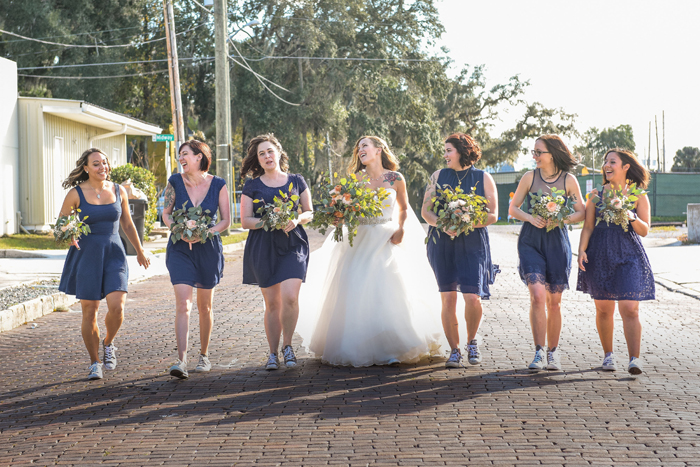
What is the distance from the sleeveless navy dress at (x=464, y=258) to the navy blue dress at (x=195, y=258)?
74.9 inches

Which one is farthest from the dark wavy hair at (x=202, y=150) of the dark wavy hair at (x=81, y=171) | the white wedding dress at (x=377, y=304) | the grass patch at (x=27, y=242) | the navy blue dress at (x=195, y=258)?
the grass patch at (x=27, y=242)

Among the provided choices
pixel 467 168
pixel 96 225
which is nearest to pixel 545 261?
pixel 467 168

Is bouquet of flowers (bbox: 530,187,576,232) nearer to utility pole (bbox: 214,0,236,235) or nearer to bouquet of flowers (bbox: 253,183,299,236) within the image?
bouquet of flowers (bbox: 253,183,299,236)

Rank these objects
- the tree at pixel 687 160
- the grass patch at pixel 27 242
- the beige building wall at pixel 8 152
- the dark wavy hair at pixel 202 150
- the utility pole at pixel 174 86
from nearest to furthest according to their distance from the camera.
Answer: the dark wavy hair at pixel 202 150, the grass patch at pixel 27 242, the beige building wall at pixel 8 152, the utility pole at pixel 174 86, the tree at pixel 687 160

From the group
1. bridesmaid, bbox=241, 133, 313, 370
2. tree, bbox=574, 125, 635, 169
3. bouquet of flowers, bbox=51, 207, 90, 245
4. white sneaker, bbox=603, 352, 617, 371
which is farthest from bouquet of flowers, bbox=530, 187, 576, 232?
tree, bbox=574, 125, 635, 169

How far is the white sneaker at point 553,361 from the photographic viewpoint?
6527 millimetres

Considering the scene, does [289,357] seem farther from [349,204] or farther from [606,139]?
[606,139]

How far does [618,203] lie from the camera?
629 cm

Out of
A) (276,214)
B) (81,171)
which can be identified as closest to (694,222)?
(276,214)

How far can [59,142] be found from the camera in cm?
2333

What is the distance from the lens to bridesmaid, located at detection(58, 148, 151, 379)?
655cm

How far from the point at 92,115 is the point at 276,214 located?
17793mm

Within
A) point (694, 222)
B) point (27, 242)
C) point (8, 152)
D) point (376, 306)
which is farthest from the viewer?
point (694, 222)

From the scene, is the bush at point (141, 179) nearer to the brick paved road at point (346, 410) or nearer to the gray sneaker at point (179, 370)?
the brick paved road at point (346, 410)
